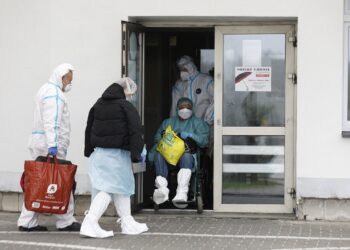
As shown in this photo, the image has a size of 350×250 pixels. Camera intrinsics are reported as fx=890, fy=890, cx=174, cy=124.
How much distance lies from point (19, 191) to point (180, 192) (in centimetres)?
202

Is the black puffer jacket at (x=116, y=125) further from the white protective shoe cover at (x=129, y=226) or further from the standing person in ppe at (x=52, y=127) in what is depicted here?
the white protective shoe cover at (x=129, y=226)

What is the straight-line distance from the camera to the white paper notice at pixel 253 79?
36.6ft

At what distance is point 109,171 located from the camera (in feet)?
31.1

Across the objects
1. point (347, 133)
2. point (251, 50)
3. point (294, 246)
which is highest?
point (251, 50)

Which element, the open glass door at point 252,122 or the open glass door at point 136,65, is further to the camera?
the open glass door at point 252,122

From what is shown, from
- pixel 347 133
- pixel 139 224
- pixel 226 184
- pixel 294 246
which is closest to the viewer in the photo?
pixel 294 246

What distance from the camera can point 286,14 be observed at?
10680mm

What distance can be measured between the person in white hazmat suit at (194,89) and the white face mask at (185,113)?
13.3 inches

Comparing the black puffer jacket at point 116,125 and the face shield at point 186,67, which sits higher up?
the face shield at point 186,67

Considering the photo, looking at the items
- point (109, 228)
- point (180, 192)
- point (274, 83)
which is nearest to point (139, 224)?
point (109, 228)

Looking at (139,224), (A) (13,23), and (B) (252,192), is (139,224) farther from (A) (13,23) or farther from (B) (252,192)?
(A) (13,23)

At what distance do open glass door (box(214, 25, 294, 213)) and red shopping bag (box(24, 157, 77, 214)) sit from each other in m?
2.39

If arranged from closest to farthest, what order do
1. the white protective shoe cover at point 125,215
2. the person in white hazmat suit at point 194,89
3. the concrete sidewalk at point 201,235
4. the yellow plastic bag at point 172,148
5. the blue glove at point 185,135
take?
the concrete sidewalk at point 201,235, the white protective shoe cover at point 125,215, the yellow plastic bag at point 172,148, the blue glove at point 185,135, the person in white hazmat suit at point 194,89

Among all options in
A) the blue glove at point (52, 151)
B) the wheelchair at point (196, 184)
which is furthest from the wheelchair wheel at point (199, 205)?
the blue glove at point (52, 151)
